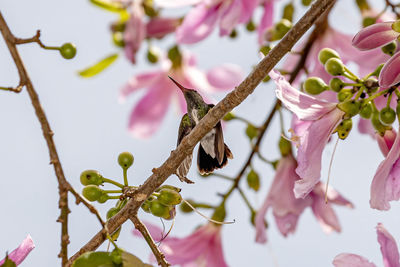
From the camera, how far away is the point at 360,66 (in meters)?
1.06

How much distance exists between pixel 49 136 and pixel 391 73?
15.1 inches

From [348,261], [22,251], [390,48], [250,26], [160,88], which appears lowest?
[22,251]

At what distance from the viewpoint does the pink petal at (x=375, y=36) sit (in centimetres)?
70

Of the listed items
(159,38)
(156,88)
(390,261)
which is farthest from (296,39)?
(156,88)

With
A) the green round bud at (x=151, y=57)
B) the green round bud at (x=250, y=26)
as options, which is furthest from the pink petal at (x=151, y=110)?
the green round bud at (x=250, y=26)

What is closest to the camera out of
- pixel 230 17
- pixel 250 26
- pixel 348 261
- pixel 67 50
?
pixel 348 261

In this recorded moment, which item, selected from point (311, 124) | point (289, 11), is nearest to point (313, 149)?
point (311, 124)

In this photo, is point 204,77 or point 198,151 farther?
point 204,77

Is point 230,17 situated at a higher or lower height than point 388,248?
higher

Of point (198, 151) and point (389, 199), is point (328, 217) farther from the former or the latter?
point (198, 151)

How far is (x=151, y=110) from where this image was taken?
1.55 m

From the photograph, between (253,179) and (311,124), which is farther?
(253,179)

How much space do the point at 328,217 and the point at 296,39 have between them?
0.60 m

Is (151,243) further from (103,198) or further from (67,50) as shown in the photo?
(67,50)
